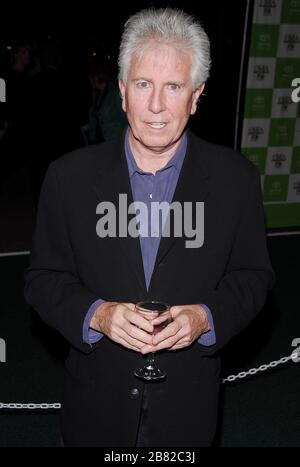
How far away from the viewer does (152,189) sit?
1.69 meters

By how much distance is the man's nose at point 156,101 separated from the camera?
60.3 inches

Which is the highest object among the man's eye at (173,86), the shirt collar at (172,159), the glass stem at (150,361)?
the man's eye at (173,86)

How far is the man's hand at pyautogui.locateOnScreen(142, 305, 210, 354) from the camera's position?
58.3 inches

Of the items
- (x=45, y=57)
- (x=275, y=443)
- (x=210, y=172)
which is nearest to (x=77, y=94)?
(x=45, y=57)

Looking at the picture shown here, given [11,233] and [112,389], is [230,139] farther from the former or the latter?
[112,389]

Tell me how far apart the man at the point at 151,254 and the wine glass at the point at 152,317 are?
39mm

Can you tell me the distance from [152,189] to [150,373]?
1.77 feet

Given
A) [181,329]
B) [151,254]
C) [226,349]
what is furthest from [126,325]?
[226,349]

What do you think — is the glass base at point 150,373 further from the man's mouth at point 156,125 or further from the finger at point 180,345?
the man's mouth at point 156,125

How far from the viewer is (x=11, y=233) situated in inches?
274

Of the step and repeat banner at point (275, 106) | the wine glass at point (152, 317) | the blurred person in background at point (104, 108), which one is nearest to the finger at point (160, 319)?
the wine glass at point (152, 317)

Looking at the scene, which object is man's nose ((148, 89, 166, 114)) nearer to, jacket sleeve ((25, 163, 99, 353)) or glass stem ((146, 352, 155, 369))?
jacket sleeve ((25, 163, 99, 353))

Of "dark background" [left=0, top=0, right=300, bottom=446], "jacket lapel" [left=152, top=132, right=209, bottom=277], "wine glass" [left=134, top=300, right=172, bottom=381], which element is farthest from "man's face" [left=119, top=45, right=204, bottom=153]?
"dark background" [left=0, top=0, right=300, bottom=446]

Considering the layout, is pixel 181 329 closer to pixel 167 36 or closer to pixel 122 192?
pixel 122 192
